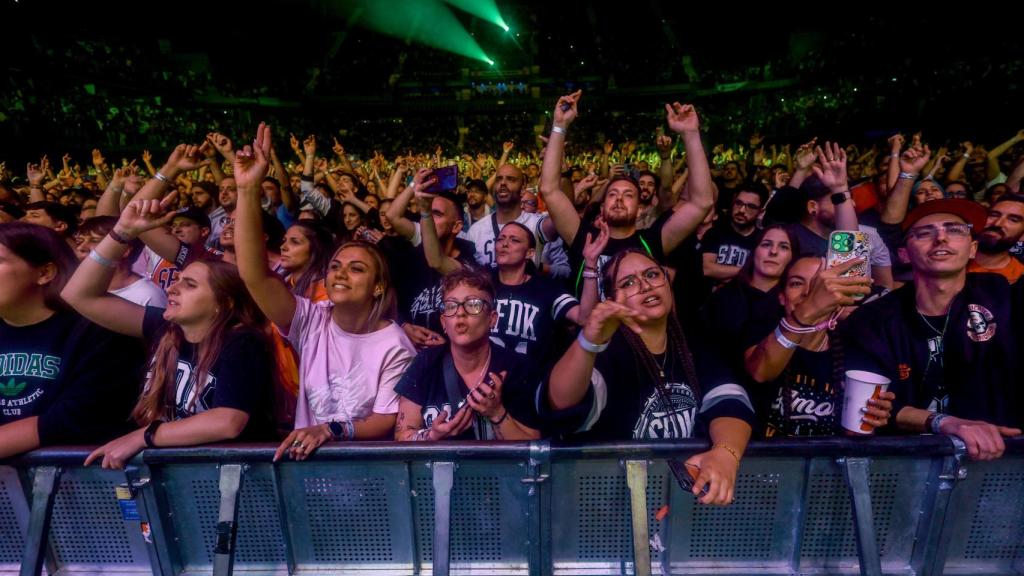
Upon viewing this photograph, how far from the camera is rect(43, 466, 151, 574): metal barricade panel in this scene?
6.52 ft

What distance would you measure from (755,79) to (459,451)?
105 feet

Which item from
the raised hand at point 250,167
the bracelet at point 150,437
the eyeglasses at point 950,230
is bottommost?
the bracelet at point 150,437

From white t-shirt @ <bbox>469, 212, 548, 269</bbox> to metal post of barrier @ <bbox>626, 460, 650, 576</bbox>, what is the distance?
2.98 m

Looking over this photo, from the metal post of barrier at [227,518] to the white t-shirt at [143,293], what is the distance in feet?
5.42

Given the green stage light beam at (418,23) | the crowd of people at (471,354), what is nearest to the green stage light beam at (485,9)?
the green stage light beam at (418,23)

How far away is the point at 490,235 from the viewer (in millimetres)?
4914

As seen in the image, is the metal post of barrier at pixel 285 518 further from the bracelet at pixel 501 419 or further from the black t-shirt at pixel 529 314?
Answer: the black t-shirt at pixel 529 314

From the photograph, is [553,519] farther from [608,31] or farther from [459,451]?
[608,31]

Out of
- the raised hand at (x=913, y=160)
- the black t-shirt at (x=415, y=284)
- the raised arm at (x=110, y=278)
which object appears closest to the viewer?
the raised arm at (x=110, y=278)

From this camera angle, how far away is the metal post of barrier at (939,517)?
5.94 ft

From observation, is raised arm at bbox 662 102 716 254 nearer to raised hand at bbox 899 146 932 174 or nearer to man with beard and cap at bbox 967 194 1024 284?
raised hand at bbox 899 146 932 174

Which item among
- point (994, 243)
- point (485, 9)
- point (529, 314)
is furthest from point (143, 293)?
point (485, 9)

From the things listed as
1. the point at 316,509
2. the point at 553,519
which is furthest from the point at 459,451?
the point at 316,509

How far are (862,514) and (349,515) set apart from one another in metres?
1.88
